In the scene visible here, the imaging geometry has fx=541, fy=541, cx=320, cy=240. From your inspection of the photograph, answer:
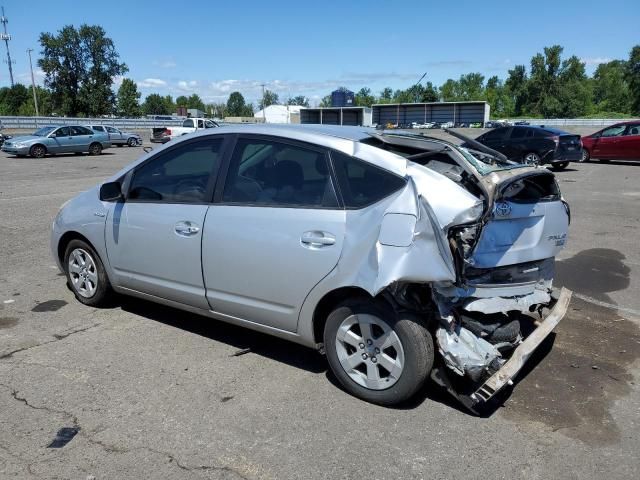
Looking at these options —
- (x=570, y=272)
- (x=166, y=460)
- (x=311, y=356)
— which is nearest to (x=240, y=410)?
(x=166, y=460)

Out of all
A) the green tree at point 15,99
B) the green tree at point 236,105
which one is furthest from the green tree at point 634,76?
the green tree at point 15,99

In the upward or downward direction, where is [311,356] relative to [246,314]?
downward

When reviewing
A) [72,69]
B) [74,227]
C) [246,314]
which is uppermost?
[72,69]

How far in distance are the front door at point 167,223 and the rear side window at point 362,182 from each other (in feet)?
3.60

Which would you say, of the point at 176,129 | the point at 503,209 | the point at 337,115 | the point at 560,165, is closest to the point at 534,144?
the point at 560,165

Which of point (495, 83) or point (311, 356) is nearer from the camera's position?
point (311, 356)

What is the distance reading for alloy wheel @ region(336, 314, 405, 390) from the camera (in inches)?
132

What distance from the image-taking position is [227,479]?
2791mm

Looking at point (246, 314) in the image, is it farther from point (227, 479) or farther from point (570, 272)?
point (570, 272)

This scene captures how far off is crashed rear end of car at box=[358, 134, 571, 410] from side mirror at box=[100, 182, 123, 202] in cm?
232

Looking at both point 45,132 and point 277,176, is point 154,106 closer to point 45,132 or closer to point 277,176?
point 45,132

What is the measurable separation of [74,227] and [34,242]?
345 centimetres

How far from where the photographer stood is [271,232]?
3701mm

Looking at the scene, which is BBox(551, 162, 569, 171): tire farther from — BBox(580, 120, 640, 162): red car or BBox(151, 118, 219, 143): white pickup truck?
BBox(151, 118, 219, 143): white pickup truck
